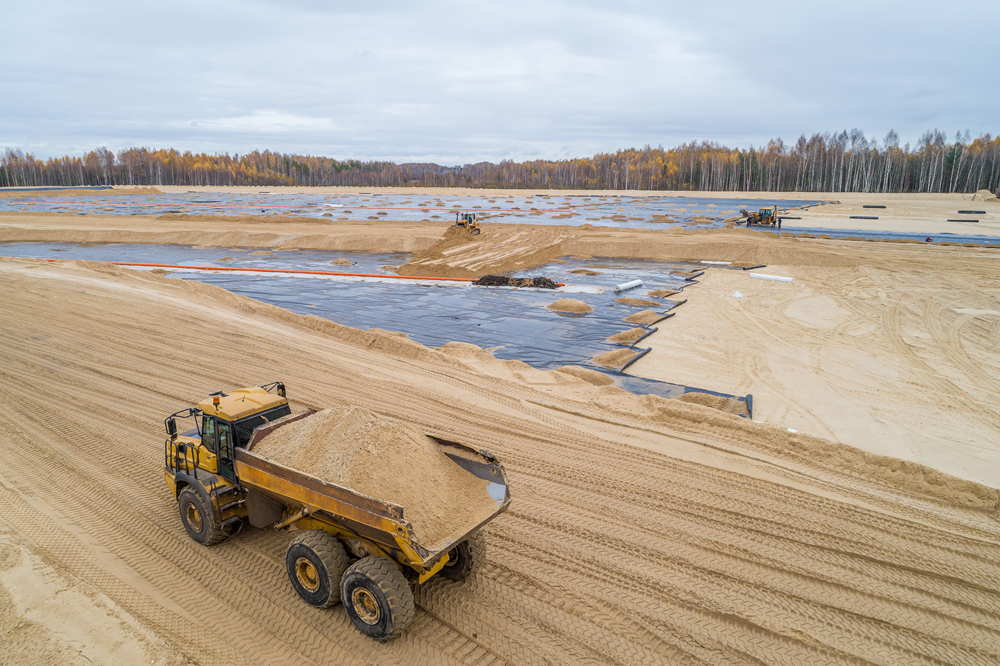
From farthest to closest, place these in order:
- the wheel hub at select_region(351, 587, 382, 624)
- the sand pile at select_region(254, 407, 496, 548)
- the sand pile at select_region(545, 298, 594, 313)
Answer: the sand pile at select_region(545, 298, 594, 313), the sand pile at select_region(254, 407, 496, 548), the wheel hub at select_region(351, 587, 382, 624)

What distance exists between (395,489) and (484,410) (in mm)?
5953

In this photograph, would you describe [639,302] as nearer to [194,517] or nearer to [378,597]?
[194,517]

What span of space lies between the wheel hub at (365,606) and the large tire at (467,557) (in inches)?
37.4

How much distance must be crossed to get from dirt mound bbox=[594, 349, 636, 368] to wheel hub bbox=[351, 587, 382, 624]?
10383mm

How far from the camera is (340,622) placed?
19.1ft

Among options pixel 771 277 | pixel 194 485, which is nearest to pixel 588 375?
pixel 194 485

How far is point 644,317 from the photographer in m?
19.4

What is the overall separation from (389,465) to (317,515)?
3.07 ft

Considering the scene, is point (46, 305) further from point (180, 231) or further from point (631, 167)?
point (631, 167)

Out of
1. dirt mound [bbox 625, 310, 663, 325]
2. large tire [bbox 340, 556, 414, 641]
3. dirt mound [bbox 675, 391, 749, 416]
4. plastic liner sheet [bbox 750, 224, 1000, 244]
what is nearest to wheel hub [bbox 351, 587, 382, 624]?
large tire [bbox 340, 556, 414, 641]

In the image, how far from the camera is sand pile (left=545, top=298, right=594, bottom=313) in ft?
68.8

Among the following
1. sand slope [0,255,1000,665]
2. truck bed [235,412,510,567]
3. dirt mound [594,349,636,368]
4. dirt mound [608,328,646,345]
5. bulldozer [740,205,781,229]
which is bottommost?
sand slope [0,255,1000,665]

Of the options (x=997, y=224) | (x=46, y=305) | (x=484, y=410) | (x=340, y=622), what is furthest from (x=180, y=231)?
(x=997, y=224)

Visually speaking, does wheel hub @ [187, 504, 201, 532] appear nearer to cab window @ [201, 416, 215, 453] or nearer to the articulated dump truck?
the articulated dump truck
